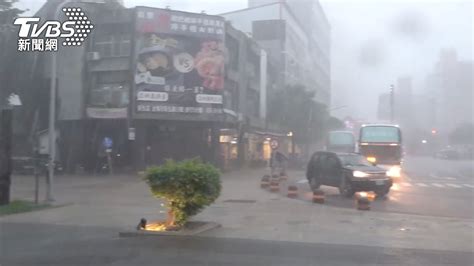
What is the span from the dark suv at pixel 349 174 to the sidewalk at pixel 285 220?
107 inches

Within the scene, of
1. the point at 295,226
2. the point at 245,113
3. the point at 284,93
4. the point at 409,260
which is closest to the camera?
the point at 409,260

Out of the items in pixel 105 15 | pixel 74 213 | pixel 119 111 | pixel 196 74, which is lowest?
pixel 74 213

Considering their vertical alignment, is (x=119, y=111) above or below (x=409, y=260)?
above

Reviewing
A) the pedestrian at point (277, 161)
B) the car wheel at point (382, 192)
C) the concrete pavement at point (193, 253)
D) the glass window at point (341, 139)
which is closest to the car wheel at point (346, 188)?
the car wheel at point (382, 192)

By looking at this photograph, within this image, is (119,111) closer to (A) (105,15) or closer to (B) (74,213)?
(A) (105,15)

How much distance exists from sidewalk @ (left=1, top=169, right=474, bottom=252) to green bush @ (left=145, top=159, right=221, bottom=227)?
2.20 ft

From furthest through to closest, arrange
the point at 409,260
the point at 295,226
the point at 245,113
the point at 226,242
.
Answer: the point at 245,113 → the point at 295,226 → the point at 226,242 → the point at 409,260

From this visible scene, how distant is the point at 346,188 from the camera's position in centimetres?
2081

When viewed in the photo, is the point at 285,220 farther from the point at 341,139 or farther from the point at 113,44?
the point at 341,139

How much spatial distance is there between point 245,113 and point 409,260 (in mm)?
34324

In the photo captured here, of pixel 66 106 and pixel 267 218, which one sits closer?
pixel 267 218

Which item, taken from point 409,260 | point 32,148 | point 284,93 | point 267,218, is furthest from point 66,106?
point 409,260

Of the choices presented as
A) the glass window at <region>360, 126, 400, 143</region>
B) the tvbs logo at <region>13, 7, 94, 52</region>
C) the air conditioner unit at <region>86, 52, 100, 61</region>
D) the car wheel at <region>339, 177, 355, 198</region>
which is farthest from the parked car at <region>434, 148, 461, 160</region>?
the tvbs logo at <region>13, 7, 94, 52</region>

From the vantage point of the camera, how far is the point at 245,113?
4316 cm
